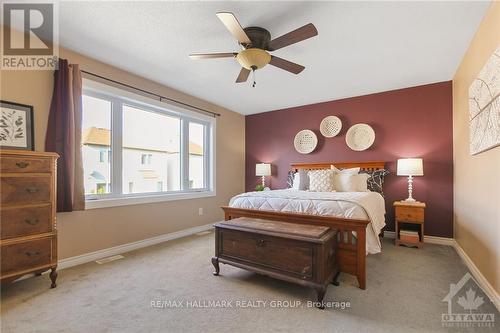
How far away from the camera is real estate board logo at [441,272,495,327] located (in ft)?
5.71

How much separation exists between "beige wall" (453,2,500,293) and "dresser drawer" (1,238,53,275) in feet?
12.7

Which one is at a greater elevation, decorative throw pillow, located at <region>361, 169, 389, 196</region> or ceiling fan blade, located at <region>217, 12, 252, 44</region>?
ceiling fan blade, located at <region>217, 12, 252, 44</region>

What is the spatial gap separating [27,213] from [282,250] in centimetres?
229

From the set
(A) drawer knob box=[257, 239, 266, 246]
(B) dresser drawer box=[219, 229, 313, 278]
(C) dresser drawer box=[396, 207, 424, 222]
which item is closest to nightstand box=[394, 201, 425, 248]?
(C) dresser drawer box=[396, 207, 424, 222]

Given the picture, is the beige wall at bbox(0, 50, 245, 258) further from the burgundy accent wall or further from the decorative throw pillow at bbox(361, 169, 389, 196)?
the decorative throw pillow at bbox(361, 169, 389, 196)

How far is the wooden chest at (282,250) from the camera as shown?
1.98 metres

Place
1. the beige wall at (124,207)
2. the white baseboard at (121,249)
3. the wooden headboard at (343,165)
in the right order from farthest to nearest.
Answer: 1. the wooden headboard at (343,165)
2. the white baseboard at (121,249)
3. the beige wall at (124,207)

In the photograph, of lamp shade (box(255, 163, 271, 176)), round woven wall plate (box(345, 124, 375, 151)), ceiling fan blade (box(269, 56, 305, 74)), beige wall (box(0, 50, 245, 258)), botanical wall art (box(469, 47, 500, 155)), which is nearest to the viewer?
botanical wall art (box(469, 47, 500, 155))

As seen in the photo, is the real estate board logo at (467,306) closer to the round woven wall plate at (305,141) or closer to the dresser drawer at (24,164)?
the round woven wall plate at (305,141)


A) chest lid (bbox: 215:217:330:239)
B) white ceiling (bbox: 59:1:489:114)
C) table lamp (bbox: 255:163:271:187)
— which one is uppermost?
white ceiling (bbox: 59:1:489:114)

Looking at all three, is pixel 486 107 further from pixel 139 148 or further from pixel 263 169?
pixel 139 148

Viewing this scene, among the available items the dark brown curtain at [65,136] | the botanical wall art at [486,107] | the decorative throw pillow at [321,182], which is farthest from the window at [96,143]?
the botanical wall art at [486,107]

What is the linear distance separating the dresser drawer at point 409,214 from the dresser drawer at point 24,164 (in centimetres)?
439

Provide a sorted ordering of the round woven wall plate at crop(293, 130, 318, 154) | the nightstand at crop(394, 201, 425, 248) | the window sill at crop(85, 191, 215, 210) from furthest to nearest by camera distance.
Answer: the round woven wall plate at crop(293, 130, 318, 154)
the nightstand at crop(394, 201, 425, 248)
the window sill at crop(85, 191, 215, 210)
